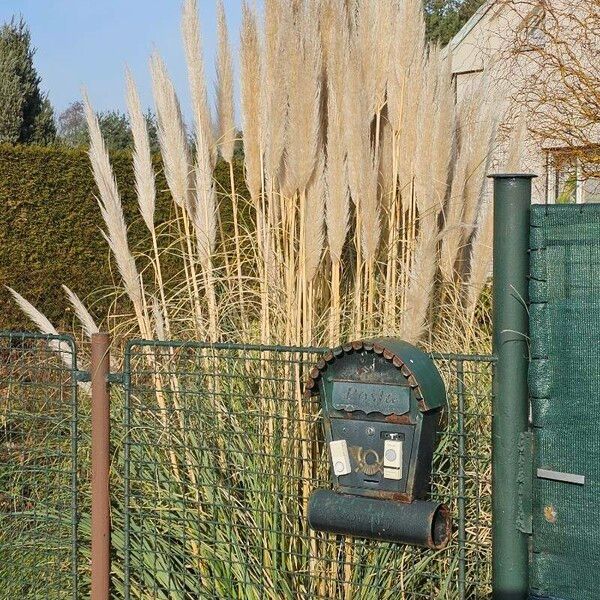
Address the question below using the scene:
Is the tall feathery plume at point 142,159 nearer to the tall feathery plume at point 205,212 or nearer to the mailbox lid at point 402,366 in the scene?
the tall feathery plume at point 205,212

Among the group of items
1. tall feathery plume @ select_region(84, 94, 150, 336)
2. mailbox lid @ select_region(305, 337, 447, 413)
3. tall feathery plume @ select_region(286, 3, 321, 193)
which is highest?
tall feathery plume @ select_region(286, 3, 321, 193)

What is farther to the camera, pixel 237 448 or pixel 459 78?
pixel 459 78

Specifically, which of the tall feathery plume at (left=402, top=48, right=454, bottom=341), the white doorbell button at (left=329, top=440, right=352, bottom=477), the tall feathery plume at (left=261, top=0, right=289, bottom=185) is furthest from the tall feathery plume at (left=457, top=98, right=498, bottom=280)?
the white doorbell button at (left=329, top=440, right=352, bottom=477)

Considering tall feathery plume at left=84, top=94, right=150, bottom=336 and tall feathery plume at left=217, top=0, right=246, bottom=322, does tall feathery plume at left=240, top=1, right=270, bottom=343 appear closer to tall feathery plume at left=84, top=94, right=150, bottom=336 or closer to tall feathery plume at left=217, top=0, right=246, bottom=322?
tall feathery plume at left=217, top=0, right=246, bottom=322

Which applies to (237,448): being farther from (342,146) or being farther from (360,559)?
(342,146)

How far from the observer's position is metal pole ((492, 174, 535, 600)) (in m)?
2.44

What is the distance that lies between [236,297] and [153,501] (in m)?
1.00

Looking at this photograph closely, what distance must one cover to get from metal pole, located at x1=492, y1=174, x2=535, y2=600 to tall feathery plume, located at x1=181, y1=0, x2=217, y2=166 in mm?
2154

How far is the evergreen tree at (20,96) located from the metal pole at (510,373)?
14258 millimetres

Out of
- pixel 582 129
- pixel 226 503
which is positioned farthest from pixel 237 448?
pixel 582 129

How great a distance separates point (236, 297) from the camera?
170 inches

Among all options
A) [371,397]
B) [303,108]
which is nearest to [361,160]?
[303,108]

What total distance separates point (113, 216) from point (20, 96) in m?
12.5

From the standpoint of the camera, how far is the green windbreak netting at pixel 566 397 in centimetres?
229
